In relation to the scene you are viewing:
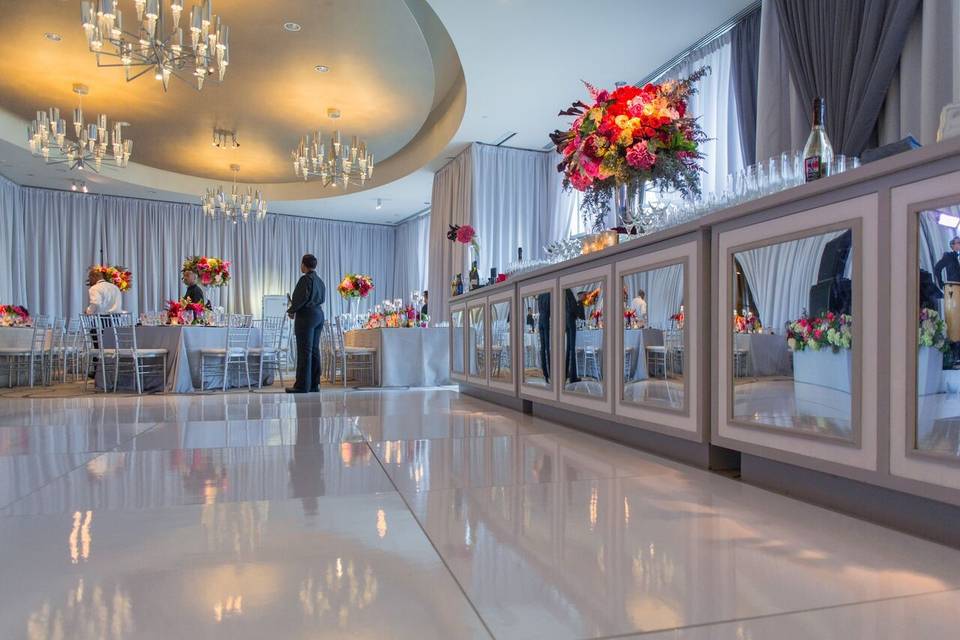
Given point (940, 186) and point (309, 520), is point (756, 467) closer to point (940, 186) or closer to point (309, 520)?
point (940, 186)

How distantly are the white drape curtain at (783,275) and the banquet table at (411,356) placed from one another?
5.90 m

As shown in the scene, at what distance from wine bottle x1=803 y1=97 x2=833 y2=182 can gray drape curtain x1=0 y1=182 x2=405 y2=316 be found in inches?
512

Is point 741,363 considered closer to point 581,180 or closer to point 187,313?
point 581,180

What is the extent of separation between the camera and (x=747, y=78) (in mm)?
5613

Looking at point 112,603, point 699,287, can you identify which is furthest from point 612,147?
point 112,603

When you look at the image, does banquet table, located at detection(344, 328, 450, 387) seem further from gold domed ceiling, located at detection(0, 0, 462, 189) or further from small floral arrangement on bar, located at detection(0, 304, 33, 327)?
small floral arrangement on bar, located at detection(0, 304, 33, 327)

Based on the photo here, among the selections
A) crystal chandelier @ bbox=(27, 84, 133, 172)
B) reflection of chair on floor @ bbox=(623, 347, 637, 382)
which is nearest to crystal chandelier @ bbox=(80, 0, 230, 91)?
crystal chandelier @ bbox=(27, 84, 133, 172)

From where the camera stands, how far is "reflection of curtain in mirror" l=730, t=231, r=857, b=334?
6.11 feet

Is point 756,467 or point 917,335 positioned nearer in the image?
point 917,335

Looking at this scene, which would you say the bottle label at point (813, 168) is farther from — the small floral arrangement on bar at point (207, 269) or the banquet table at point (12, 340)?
the banquet table at point (12, 340)

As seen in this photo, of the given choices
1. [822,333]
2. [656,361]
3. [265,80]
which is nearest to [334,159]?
[265,80]

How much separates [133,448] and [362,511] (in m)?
1.84

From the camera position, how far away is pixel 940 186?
4.84 feet

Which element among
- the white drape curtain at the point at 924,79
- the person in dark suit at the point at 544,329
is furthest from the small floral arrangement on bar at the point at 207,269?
Answer: the white drape curtain at the point at 924,79
